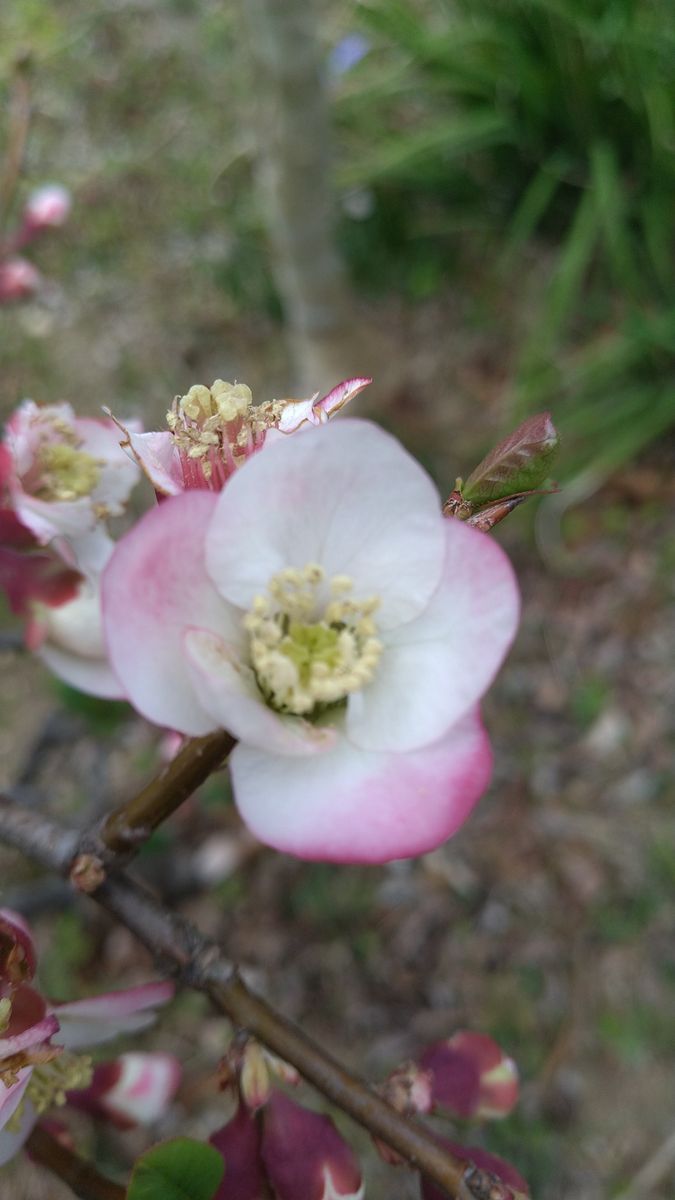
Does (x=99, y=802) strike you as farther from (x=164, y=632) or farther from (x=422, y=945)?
(x=164, y=632)

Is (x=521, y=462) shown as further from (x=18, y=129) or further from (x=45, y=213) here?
(x=45, y=213)

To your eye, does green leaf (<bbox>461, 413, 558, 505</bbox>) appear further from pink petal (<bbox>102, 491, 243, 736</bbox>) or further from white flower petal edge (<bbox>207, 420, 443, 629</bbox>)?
pink petal (<bbox>102, 491, 243, 736</bbox>)

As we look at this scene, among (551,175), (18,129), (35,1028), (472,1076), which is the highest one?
(18,129)

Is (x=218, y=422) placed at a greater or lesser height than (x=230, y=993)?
greater

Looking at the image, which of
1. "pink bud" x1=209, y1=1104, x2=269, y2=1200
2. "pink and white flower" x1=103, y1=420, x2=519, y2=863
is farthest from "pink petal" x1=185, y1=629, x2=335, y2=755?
"pink bud" x1=209, y1=1104, x2=269, y2=1200

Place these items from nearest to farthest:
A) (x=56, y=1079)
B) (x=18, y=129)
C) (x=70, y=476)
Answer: (x=56, y=1079), (x=70, y=476), (x=18, y=129)

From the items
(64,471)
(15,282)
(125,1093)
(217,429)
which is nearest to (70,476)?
(64,471)

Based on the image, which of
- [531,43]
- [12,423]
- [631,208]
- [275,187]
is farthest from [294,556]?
[531,43]
